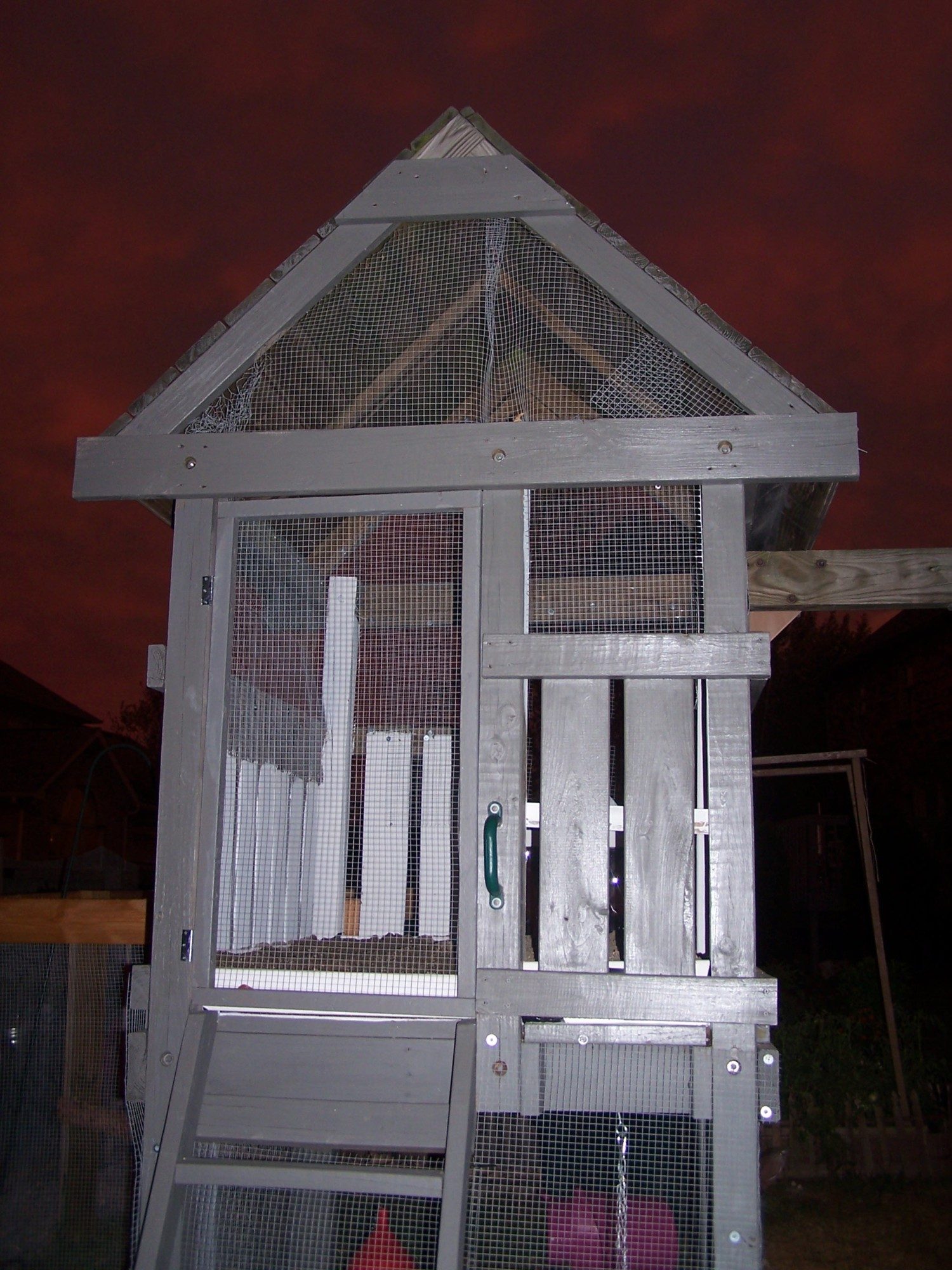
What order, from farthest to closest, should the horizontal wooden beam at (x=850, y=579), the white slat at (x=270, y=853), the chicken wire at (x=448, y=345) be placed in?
the horizontal wooden beam at (x=850, y=579) < the chicken wire at (x=448, y=345) < the white slat at (x=270, y=853)

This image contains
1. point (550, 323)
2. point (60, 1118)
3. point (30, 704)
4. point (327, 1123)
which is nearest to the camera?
point (327, 1123)

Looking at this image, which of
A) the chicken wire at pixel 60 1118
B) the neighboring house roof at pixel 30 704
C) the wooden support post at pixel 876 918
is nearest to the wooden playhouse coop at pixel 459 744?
the chicken wire at pixel 60 1118

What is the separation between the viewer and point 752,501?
118 inches

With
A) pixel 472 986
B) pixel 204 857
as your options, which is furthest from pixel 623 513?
pixel 204 857

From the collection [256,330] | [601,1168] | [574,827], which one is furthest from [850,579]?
[256,330]

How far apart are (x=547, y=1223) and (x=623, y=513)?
73.1 inches

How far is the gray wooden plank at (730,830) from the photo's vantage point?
2494mm

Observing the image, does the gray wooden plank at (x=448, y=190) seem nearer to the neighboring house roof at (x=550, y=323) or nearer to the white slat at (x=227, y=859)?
the neighboring house roof at (x=550, y=323)

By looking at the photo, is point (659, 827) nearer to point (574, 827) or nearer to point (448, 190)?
point (574, 827)

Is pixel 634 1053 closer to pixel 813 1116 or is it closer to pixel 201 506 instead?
pixel 201 506

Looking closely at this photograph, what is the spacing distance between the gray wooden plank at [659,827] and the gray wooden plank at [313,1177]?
72 centimetres

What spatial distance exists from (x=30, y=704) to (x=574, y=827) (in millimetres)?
18379

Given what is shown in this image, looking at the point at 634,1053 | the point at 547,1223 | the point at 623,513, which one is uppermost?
the point at 623,513

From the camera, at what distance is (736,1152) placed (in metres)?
2.41
